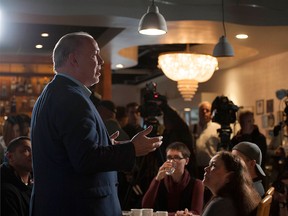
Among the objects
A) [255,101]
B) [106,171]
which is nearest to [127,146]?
[106,171]

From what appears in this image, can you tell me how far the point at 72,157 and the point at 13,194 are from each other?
1.37 m

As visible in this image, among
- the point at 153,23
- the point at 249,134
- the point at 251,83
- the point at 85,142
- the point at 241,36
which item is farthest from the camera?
→ the point at 251,83

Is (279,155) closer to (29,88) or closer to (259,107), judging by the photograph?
(259,107)

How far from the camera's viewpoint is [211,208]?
8.62 feet

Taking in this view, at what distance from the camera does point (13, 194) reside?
122 inches

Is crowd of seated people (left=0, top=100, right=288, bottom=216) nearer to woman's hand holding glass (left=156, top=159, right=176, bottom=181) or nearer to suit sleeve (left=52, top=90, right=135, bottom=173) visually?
woman's hand holding glass (left=156, top=159, right=176, bottom=181)

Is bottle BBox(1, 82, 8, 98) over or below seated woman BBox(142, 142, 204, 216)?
over

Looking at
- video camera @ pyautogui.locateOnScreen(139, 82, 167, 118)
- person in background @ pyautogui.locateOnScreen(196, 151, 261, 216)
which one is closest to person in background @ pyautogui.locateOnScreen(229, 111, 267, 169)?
video camera @ pyautogui.locateOnScreen(139, 82, 167, 118)

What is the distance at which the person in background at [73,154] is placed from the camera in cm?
186

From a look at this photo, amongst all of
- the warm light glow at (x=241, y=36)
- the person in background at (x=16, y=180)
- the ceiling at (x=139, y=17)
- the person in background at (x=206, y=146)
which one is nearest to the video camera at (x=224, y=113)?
the person in background at (x=206, y=146)

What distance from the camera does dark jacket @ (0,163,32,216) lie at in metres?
3.03

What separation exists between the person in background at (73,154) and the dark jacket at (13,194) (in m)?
1.08

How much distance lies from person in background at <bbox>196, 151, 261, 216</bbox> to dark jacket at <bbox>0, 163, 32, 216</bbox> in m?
1.04

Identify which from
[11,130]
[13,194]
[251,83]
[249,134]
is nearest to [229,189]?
[13,194]
